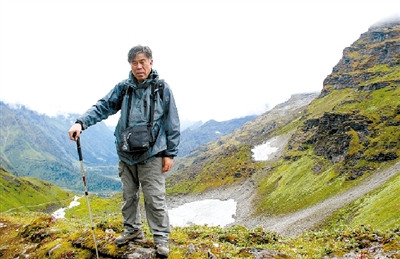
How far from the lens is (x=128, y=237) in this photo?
10258 mm

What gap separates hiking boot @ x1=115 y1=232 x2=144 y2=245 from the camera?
10.2 metres

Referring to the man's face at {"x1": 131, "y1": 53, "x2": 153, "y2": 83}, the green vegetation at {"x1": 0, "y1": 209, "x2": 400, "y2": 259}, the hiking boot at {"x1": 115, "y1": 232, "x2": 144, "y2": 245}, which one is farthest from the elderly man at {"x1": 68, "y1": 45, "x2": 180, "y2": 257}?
the green vegetation at {"x1": 0, "y1": 209, "x2": 400, "y2": 259}

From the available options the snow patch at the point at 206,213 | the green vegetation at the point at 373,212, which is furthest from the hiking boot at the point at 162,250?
the snow patch at the point at 206,213

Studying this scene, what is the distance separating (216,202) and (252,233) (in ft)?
536

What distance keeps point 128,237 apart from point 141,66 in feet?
17.4

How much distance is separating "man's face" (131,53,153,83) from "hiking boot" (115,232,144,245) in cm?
486

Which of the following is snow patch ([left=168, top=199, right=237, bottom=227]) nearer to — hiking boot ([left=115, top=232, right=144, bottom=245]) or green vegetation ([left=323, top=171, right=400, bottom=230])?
green vegetation ([left=323, top=171, right=400, bottom=230])

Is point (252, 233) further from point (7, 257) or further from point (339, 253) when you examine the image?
point (7, 257)

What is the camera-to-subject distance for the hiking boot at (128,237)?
1021 centimetres

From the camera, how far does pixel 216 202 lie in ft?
576

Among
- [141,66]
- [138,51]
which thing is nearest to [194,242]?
[141,66]

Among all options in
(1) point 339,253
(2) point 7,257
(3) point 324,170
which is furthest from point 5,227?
(3) point 324,170

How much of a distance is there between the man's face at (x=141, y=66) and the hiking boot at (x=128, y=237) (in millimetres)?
4855

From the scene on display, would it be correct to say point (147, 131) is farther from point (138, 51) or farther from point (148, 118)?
point (138, 51)
